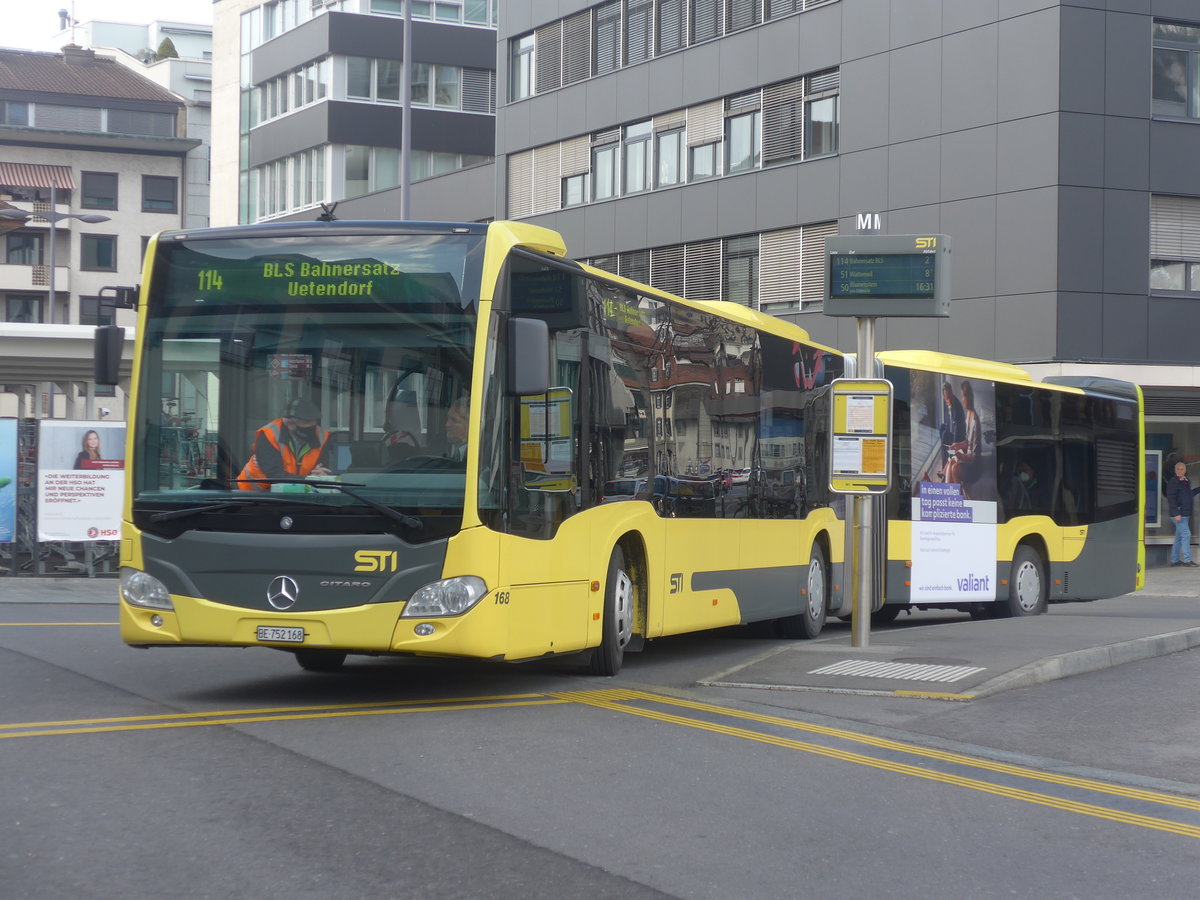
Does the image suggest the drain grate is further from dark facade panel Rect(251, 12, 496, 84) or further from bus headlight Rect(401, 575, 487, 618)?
dark facade panel Rect(251, 12, 496, 84)

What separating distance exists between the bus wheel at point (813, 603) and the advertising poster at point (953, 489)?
5.88ft

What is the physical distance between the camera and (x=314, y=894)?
202 inches

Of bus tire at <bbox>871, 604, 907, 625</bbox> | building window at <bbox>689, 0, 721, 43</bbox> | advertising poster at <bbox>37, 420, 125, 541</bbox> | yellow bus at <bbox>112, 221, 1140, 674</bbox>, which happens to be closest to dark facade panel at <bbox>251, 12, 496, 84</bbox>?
building window at <bbox>689, 0, 721, 43</bbox>

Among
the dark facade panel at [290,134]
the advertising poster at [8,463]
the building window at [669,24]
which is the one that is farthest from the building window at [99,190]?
the advertising poster at [8,463]

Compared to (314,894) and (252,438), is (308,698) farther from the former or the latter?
(314,894)

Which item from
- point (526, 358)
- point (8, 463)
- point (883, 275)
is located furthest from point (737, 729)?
point (8, 463)

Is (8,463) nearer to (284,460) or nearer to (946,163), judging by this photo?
(284,460)

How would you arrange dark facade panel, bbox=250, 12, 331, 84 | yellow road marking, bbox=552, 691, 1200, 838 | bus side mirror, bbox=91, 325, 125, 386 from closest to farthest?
yellow road marking, bbox=552, 691, 1200, 838, bus side mirror, bbox=91, 325, 125, 386, dark facade panel, bbox=250, 12, 331, 84

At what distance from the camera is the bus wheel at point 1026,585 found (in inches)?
717

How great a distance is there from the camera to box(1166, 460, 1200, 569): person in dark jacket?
27.7 meters

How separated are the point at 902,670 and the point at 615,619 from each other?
82.6 inches

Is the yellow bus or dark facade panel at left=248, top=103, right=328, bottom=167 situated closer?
the yellow bus

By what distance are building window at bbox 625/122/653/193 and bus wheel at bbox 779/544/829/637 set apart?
2107cm

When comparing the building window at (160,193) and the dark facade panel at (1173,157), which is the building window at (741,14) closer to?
the dark facade panel at (1173,157)
